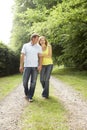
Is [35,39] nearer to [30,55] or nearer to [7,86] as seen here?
[30,55]

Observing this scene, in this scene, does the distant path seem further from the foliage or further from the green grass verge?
the foliage

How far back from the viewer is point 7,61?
30.8 meters

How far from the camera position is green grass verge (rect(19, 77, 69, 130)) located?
699cm

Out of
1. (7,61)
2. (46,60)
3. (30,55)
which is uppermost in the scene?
(30,55)

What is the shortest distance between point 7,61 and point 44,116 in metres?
23.2

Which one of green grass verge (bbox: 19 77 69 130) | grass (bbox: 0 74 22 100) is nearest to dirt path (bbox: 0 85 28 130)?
green grass verge (bbox: 19 77 69 130)

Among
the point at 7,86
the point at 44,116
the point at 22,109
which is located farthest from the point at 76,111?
the point at 7,86

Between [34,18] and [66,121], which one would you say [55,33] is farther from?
[66,121]

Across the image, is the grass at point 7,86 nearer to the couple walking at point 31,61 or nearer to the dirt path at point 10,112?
the dirt path at point 10,112

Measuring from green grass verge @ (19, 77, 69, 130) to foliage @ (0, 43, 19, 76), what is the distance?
19785 millimetres

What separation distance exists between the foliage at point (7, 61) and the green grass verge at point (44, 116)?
19785 mm

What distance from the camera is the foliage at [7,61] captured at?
29447 mm


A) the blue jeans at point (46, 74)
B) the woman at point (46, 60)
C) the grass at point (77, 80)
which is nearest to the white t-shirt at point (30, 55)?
the woman at point (46, 60)

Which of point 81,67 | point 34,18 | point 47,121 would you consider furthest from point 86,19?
point 47,121
